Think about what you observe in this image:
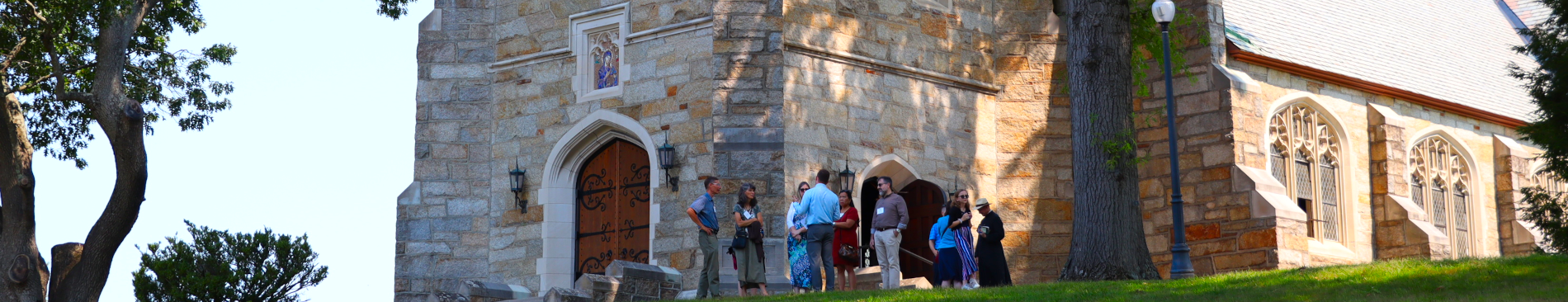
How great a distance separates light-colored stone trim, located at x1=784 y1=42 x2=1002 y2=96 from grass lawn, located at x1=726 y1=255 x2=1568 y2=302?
4.12 m

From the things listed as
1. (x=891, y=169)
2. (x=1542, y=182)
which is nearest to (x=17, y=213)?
(x=891, y=169)

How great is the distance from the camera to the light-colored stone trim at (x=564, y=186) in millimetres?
17328

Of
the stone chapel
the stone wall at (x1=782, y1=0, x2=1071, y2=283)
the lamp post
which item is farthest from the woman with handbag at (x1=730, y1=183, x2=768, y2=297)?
the lamp post

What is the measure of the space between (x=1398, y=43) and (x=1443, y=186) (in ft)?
7.66

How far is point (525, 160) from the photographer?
703 inches

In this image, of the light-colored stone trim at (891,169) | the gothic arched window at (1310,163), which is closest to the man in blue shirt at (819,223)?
the light-colored stone trim at (891,169)

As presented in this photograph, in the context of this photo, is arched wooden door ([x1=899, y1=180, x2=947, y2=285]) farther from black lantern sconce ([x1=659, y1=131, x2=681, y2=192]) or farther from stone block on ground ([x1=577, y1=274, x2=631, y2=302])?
stone block on ground ([x1=577, y1=274, x2=631, y2=302])

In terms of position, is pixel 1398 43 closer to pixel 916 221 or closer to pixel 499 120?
pixel 916 221

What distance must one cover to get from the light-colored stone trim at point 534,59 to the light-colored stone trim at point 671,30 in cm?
87

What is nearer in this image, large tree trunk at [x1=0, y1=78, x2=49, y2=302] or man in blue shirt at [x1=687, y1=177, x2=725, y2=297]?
man in blue shirt at [x1=687, y1=177, x2=725, y2=297]

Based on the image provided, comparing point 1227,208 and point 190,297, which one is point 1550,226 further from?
point 190,297

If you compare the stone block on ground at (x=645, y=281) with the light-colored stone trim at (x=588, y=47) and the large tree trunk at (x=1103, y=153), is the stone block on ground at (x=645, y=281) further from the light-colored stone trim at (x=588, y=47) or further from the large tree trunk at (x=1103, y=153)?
the large tree trunk at (x=1103, y=153)

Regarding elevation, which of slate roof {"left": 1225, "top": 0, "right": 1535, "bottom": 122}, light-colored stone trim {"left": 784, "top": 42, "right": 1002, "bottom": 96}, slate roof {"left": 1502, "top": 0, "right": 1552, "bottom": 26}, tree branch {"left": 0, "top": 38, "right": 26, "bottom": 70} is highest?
slate roof {"left": 1502, "top": 0, "right": 1552, "bottom": 26}

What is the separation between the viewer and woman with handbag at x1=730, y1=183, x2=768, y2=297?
14.0 meters
